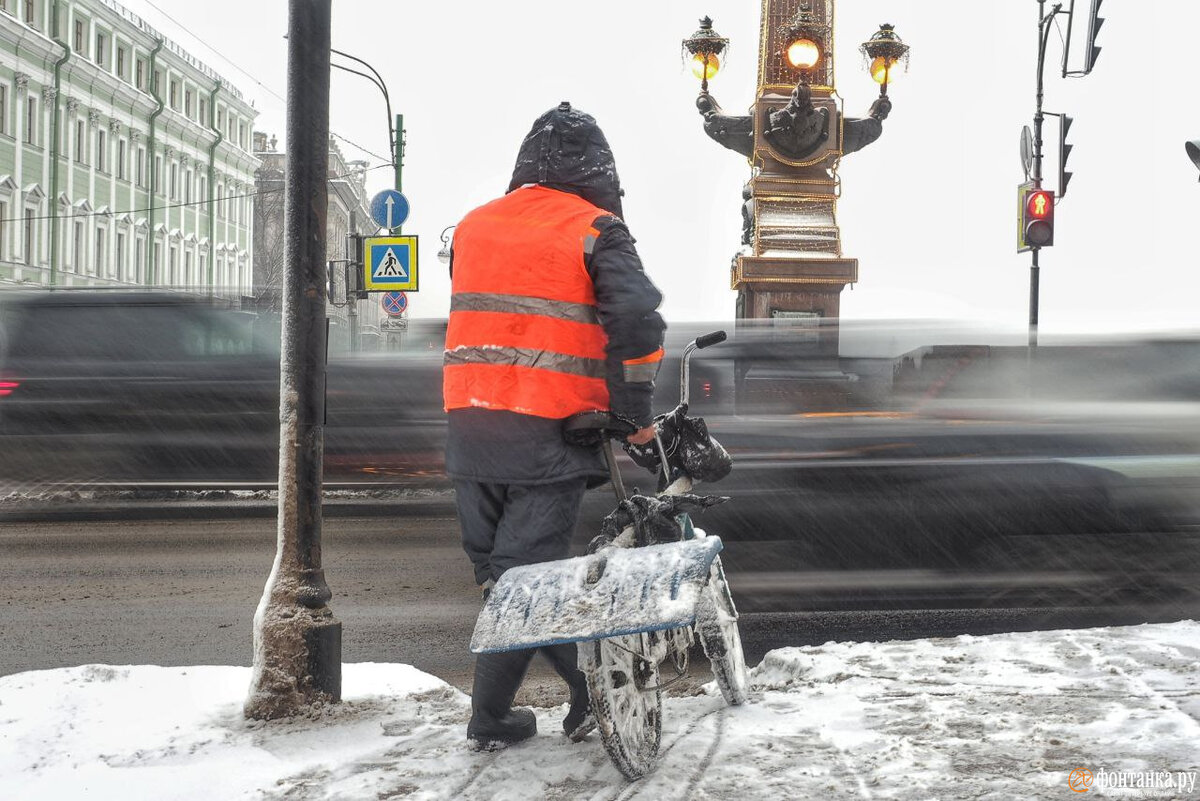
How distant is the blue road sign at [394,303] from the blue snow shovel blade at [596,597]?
18.5 meters

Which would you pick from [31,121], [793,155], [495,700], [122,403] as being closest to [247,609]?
[495,700]

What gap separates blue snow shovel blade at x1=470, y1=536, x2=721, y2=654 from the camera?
10.3 feet

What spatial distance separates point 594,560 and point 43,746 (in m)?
1.82

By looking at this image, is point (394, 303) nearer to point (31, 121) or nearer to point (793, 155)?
point (793, 155)

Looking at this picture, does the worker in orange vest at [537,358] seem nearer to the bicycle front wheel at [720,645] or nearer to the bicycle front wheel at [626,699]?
the bicycle front wheel at [626,699]

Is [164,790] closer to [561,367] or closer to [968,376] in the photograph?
[561,367]

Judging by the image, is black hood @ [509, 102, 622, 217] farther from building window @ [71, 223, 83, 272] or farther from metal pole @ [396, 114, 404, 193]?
building window @ [71, 223, 83, 272]

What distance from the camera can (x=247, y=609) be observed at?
6402mm

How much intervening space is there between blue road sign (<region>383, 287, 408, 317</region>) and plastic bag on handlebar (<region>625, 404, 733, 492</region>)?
17929 millimetres

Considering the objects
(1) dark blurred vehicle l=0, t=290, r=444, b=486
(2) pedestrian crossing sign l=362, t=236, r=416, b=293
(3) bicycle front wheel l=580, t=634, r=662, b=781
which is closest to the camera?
(3) bicycle front wheel l=580, t=634, r=662, b=781

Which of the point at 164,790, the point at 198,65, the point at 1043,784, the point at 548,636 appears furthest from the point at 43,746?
the point at 198,65

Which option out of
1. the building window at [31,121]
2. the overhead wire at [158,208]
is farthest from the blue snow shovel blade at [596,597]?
the building window at [31,121]

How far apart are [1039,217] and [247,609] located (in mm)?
11065

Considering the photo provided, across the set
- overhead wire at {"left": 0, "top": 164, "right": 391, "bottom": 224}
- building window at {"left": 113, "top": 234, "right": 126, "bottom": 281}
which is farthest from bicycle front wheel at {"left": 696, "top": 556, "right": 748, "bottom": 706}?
building window at {"left": 113, "top": 234, "right": 126, "bottom": 281}
